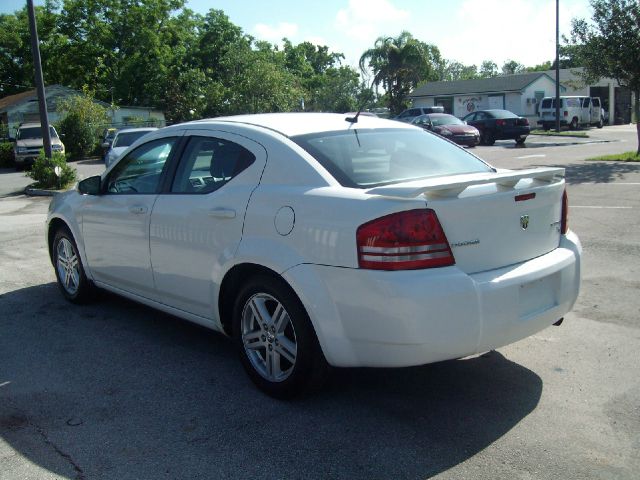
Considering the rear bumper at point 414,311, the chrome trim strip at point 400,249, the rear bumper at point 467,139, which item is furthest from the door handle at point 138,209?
the rear bumper at point 467,139

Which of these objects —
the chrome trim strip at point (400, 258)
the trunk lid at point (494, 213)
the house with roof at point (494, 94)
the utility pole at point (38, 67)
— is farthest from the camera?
the house with roof at point (494, 94)

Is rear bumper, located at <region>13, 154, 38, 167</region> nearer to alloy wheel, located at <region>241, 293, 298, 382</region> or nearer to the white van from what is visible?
alloy wheel, located at <region>241, 293, 298, 382</region>

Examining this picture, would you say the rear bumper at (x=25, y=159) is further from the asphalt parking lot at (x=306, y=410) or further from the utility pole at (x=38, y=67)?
the asphalt parking lot at (x=306, y=410)

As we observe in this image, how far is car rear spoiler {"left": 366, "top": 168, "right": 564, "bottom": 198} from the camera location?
3438 millimetres

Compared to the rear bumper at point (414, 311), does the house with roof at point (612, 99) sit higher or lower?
higher

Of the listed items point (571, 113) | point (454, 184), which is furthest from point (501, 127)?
point (454, 184)

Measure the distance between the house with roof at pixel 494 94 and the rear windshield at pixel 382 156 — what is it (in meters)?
47.8

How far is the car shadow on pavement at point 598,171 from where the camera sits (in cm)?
1466

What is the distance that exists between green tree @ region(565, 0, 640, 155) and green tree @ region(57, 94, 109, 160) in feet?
82.0

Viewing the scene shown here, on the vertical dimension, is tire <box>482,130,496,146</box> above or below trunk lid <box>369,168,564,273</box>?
above

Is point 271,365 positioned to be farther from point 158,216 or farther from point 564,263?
point 564,263

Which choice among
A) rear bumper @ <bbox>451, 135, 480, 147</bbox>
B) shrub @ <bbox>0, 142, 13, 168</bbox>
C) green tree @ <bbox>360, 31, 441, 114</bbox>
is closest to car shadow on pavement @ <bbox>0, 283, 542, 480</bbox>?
rear bumper @ <bbox>451, 135, 480, 147</bbox>

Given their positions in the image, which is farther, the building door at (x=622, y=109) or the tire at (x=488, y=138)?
the building door at (x=622, y=109)

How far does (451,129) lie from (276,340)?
2394 cm
